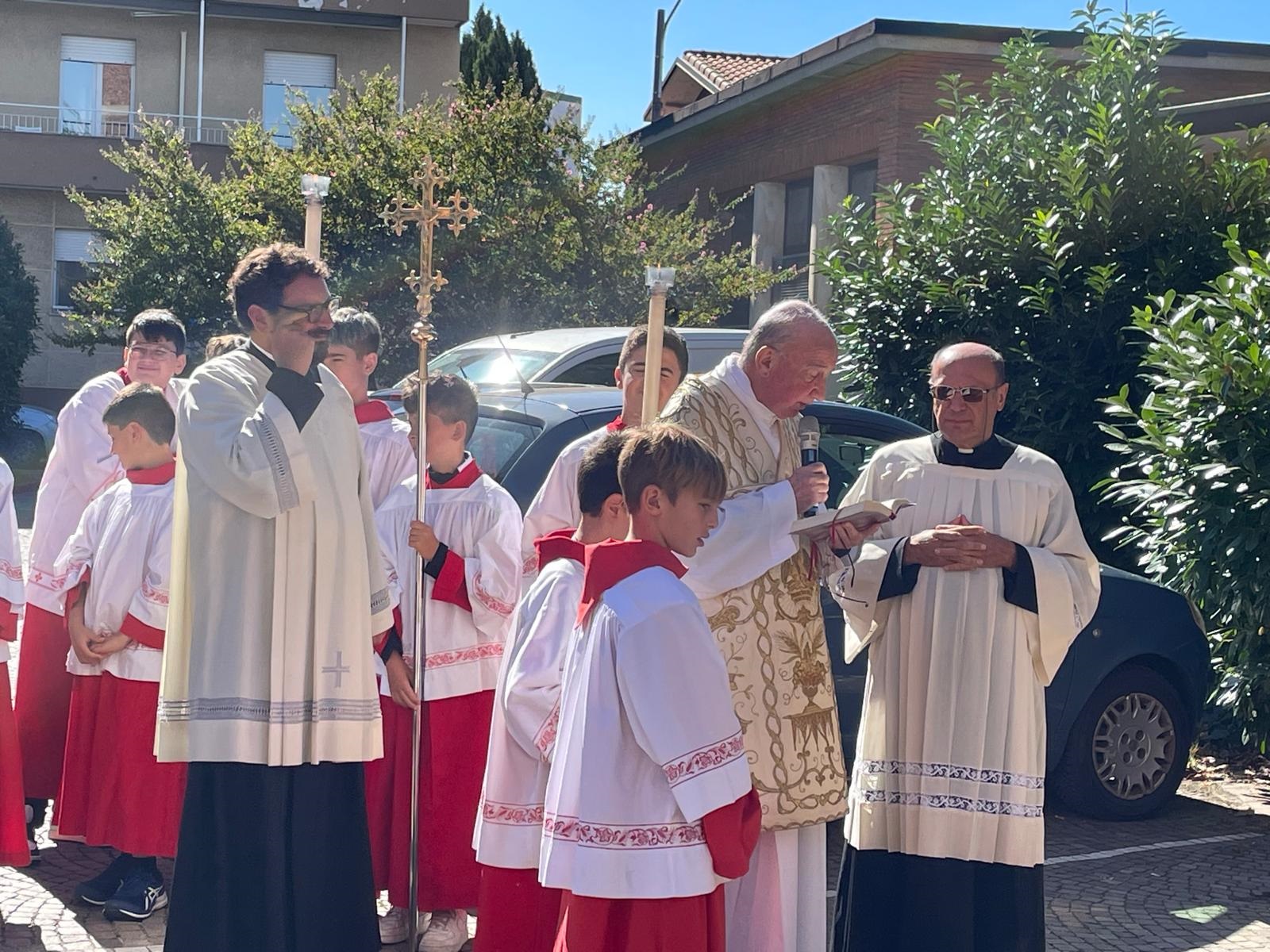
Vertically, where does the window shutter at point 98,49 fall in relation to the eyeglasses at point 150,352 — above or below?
above

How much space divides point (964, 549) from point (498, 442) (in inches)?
86.5

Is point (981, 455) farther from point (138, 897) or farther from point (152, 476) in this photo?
point (138, 897)

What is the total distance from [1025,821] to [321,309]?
8.27 feet

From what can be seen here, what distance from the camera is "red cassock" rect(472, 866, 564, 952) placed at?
13.7ft

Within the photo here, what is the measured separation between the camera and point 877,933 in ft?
15.5

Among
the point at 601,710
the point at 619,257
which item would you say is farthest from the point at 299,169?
the point at 601,710

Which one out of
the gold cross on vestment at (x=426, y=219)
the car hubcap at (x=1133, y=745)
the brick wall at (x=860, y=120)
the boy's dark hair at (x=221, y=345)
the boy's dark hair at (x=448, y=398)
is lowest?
the car hubcap at (x=1133, y=745)

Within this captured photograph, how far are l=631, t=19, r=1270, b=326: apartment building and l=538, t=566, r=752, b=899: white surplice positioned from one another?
470 inches

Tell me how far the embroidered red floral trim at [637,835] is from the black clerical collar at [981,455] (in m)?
1.91

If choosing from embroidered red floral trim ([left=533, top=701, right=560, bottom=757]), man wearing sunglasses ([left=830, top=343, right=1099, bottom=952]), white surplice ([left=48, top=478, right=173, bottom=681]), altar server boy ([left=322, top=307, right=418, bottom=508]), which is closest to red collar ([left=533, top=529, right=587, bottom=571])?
embroidered red floral trim ([left=533, top=701, right=560, bottom=757])

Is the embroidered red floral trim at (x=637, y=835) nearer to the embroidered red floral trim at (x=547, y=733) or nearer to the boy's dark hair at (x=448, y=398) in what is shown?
the embroidered red floral trim at (x=547, y=733)

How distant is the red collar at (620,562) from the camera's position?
10.9ft

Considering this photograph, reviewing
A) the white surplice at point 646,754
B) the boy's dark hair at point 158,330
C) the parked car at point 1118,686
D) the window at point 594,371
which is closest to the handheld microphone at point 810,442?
the white surplice at point 646,754

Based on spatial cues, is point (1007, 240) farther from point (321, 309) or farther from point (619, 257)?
point (619, 257)
